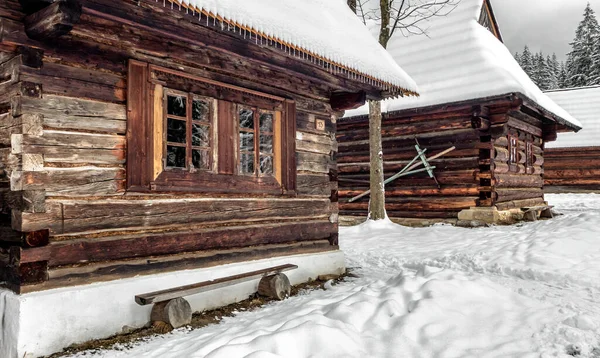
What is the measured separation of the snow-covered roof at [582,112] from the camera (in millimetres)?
20828

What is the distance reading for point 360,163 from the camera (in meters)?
12.5

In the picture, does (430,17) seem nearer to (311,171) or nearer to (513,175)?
(513,175)

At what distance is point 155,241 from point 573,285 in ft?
15.3

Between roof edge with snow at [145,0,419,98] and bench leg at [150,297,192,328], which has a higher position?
roof edge with snow at [145,0,419,98]

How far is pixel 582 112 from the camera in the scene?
22703mm

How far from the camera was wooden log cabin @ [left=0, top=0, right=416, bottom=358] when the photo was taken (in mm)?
3715

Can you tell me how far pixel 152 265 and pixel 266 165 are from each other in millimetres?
2079

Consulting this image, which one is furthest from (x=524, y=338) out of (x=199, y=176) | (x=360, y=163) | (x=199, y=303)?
(x=360, y=163)

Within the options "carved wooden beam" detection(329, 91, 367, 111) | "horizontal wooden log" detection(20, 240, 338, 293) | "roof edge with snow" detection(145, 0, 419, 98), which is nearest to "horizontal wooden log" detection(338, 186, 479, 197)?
"roof edge with snow" detection(145, 0, 419, 98)

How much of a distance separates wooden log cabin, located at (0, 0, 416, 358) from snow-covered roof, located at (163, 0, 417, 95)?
0.03 meters

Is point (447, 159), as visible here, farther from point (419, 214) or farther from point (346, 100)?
point (346, 100)

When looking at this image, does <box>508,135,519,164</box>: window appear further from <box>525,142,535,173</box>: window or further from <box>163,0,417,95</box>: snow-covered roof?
<box>163,0,417,95</box>: snow-covered roof

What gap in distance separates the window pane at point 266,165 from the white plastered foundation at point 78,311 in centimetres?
149

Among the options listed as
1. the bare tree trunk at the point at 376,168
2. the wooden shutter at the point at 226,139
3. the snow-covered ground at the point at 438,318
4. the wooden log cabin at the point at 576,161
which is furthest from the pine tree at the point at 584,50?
the wooden shutter at the point at 226,139
